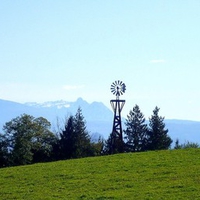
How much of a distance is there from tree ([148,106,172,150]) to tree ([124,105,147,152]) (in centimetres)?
98

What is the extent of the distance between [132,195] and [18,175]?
9.72 metres

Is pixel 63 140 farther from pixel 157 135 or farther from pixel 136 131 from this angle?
pixel 157 135

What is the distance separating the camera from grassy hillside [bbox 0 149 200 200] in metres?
19.9

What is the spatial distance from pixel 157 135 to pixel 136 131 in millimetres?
3071

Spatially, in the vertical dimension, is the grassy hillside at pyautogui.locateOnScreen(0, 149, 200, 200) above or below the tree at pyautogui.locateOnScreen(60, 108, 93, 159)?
below

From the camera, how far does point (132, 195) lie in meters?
19.4

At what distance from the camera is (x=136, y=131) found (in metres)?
65.5

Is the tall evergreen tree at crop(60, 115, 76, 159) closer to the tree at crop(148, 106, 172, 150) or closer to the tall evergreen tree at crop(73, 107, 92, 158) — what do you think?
the tall evergreen tree at crop(73, 107, 92, 158)

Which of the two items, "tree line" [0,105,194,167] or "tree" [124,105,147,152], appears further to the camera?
"tree" [124,105,147,152]

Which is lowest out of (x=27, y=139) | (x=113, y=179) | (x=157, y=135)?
(x=113, y=179)

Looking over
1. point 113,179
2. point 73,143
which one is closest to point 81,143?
point 73,143

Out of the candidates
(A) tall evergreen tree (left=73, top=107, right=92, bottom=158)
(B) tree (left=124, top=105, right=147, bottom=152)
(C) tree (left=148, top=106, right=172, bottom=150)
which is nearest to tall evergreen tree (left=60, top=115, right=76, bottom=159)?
(A) tall evergreen tree (left=73, top=107, right=92, bottom=158)

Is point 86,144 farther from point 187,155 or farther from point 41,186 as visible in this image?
point 41,186

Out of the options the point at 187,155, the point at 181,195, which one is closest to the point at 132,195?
the point at 181,195
